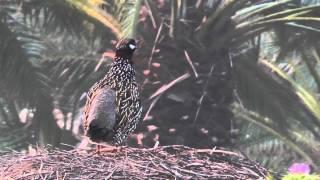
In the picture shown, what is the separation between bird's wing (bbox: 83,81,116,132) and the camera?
4977mm

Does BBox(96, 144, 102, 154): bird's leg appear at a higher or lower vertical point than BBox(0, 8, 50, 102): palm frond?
lower

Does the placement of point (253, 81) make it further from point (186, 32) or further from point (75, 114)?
point (75, 114)

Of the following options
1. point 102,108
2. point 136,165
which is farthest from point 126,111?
point 136,165

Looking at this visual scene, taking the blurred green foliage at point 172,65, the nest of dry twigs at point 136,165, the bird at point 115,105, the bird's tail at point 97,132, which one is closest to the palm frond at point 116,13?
the blurred green foliage at point 172,65

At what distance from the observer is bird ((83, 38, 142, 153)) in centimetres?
498

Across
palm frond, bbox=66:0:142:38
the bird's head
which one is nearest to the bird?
the bird's head

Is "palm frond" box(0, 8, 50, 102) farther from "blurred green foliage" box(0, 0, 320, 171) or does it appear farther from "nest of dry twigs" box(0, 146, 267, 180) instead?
"nest of dry twigs" box(0, 146, 267, 180)

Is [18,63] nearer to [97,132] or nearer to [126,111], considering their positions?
[126,111]

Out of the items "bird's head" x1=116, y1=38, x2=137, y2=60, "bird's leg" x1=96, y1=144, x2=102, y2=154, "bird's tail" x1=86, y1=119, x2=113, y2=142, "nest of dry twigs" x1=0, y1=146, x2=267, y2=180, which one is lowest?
"nest of dry twigs" x1=0, y1=146, x2=267, y2=180

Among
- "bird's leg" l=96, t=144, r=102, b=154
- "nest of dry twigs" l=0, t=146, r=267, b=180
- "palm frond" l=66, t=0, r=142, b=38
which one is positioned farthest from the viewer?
"palm frond" l=66, t=0, r=142, b=38

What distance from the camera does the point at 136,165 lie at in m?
4.00

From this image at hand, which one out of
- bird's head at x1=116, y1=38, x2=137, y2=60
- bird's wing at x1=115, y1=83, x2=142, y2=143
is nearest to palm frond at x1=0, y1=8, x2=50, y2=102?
bird's head at x1=116, y1=38, x2=137, y2=60

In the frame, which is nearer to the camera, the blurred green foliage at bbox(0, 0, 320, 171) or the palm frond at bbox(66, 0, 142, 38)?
the palm frond at bbox(66, 0, 142, 38)

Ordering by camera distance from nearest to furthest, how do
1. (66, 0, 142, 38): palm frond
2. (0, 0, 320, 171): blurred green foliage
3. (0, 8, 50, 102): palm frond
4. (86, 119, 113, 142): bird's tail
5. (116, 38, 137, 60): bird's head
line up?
(86, 119, 113, 142): bird's tail
(116, 38, 137, 60): bird's head
(66, 0, 142, 38): palm frond
(0, 0, 320, 171): blurred green foliage
(0, 8, 50, 102): palm frond
